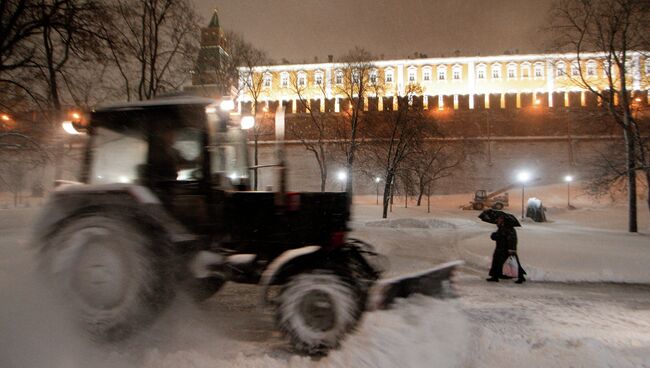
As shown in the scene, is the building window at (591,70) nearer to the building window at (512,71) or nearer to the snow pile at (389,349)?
the building window at (512,71)

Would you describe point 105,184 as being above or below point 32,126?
below

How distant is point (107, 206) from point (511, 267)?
Answer: 8.93m

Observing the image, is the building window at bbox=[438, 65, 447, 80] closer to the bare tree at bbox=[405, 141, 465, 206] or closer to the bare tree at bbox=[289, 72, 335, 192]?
A: the bare tree at bbox=[289, 72, 335, 192]

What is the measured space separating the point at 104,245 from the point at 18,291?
5.88ft

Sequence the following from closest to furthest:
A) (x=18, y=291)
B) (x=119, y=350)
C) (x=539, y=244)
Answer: (x=119, y=350), (x=18, y=291), (x=539, y=244)

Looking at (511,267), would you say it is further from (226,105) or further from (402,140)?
(402,140)

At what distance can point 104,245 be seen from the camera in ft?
16.2

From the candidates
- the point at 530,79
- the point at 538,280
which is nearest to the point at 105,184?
the point at 538,280

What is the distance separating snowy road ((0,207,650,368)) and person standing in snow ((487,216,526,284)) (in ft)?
7.63

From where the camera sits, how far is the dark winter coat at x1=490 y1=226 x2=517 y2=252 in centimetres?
1010

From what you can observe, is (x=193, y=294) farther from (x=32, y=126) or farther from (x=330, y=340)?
(x=32, y=126)

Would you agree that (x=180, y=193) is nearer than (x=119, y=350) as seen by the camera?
No

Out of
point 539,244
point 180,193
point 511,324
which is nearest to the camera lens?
point 180,193

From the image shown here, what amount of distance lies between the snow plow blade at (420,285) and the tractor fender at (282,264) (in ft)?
4.30
